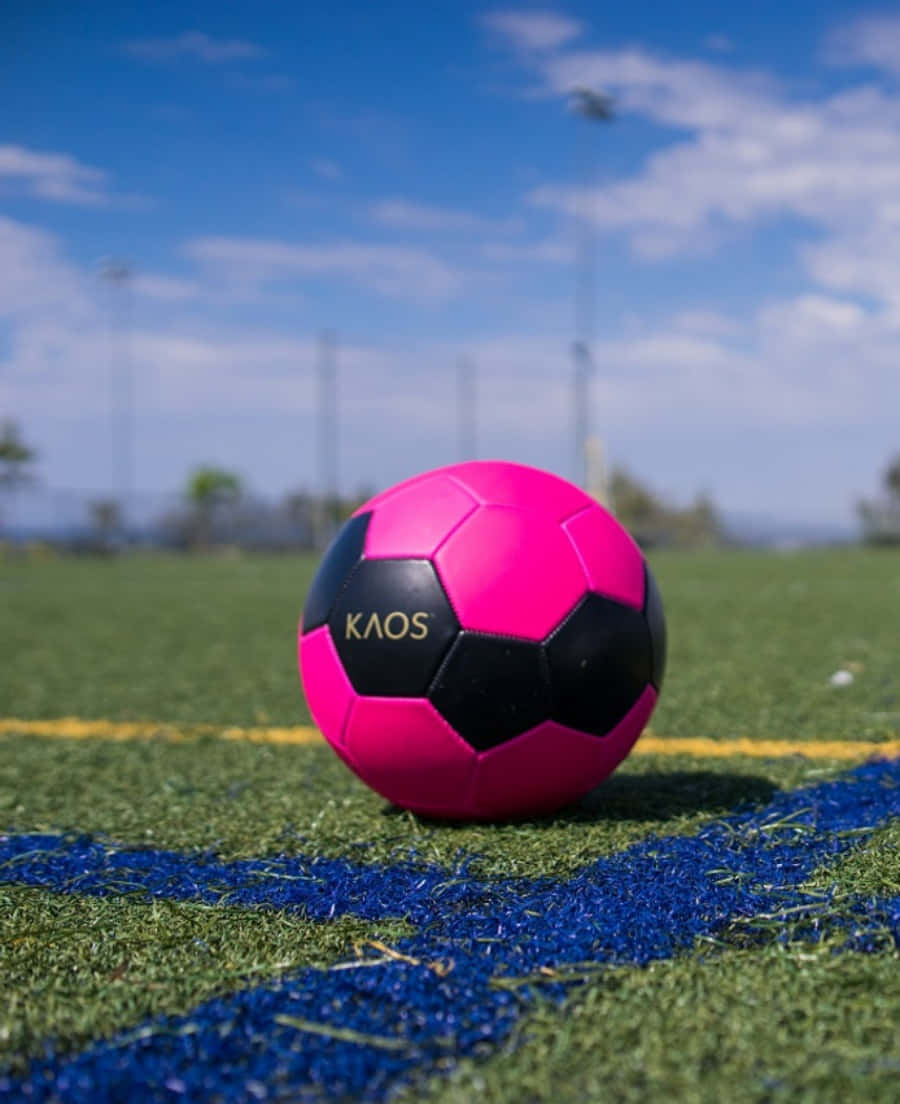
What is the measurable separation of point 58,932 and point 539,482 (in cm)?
171

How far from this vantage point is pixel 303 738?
15.9 ft

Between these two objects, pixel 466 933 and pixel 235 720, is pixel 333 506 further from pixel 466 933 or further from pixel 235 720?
pixel 466 933

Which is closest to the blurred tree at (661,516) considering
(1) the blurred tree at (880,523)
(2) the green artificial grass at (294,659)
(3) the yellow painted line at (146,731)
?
(1) the blurred tree at (880,523)

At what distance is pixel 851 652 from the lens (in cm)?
695

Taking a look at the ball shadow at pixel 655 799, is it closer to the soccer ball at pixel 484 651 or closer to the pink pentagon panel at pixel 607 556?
the soccer ball at pixel 484 651

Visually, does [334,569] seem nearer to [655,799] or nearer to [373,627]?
[373,627]

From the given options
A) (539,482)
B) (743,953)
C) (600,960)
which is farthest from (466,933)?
(539,482)

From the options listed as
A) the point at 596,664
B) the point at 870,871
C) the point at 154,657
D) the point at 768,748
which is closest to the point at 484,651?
the point at 596,664

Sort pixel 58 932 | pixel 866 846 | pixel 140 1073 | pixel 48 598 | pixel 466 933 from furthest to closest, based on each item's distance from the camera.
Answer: pixel 48 598 → pixel 866 846 → pixel 58 932 → pixel 466 933 → pixel 140 1073

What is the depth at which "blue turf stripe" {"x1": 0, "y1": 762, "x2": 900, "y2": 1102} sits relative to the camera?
67.5 inches

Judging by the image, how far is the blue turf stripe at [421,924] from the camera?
5.62ft

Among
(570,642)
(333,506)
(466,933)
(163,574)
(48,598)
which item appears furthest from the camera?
(333,506)

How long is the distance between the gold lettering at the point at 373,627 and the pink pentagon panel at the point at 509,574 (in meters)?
0.21

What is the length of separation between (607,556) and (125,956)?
5.36 feet
